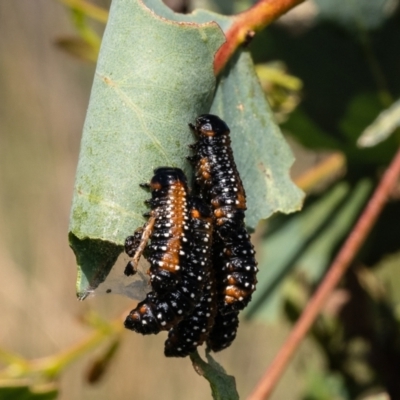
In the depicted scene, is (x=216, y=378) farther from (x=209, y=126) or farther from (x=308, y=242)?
(x=308, y=242)

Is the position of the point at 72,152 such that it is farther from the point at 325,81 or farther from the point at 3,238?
the point at 325,81

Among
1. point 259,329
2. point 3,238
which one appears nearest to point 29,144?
point 3,238

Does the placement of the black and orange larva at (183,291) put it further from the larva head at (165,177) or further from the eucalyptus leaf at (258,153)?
the eucalyptus leaf at (258,153)

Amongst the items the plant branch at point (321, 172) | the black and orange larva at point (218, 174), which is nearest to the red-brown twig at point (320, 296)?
the black and orange larva at point (218, 174)

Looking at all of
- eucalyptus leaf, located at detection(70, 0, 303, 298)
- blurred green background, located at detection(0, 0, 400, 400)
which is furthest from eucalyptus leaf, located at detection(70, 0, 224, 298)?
blurred green background, located at detection(0, 0, 400, 400)

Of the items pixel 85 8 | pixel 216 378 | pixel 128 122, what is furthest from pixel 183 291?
pixel 85 8

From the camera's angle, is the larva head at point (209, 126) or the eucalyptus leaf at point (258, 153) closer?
the larva head at point (209, 126)
